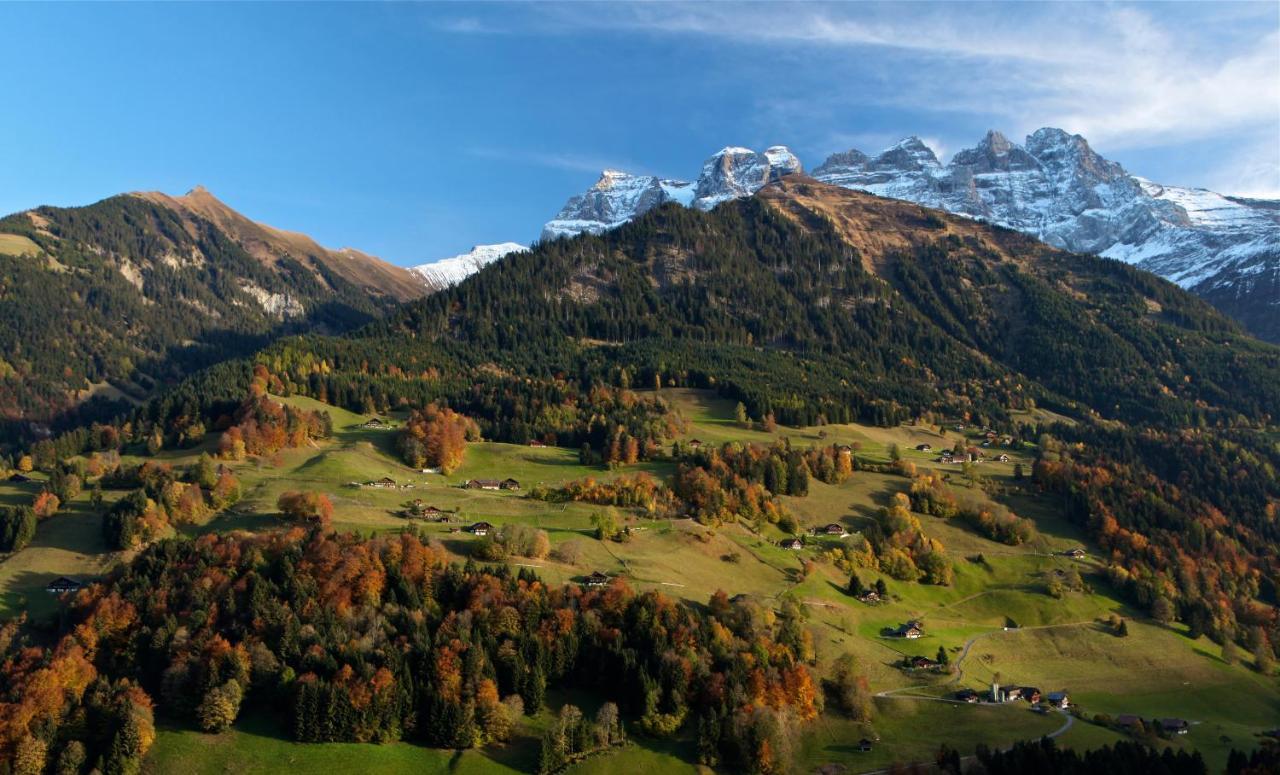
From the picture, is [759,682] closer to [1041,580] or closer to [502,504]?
[502,504]

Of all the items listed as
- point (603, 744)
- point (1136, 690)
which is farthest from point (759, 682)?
point (1136, 690)

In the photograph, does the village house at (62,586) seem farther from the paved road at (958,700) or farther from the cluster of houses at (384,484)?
the paved road at (958,700)

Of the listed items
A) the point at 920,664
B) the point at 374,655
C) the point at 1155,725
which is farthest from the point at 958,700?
the point at 374,655

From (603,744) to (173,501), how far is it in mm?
89571

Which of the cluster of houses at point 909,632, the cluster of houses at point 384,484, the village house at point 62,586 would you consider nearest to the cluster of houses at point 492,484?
the cluster of houses at point 384,484

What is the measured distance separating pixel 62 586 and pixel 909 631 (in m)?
125

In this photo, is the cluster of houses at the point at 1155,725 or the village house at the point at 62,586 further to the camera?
the village house at the point at 62,586

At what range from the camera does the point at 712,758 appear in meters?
103

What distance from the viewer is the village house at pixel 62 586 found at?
126938mm

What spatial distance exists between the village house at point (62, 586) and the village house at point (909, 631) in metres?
121

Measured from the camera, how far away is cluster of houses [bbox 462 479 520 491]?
605ft

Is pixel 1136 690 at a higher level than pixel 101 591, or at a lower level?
lower

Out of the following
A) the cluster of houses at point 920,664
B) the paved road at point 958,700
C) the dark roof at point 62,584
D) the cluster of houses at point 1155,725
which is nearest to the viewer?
the paved road at point 958,700

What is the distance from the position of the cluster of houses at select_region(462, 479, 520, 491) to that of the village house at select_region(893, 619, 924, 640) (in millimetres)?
78432
